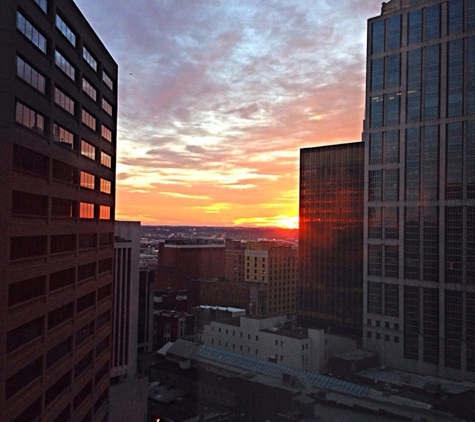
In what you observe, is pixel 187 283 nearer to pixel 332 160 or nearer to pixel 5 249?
pixel 332 160

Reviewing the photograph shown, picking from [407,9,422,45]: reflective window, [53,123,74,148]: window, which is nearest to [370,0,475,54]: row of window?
[407,9,422,45]: reflective window

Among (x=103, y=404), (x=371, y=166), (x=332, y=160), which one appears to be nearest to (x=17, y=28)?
(x=103, y=404)

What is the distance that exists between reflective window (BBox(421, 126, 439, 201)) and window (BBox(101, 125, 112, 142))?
58.7 metres

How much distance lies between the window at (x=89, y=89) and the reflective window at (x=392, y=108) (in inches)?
2526

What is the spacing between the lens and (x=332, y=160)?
113188 mm

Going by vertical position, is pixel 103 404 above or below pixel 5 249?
below

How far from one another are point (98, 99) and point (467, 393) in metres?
57.6

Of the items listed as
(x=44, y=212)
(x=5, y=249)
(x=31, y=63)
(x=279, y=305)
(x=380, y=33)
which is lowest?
(x=279, y=305)

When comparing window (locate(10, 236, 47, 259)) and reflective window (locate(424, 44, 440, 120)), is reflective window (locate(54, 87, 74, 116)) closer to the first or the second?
window (locate(10, 236, 47, 259))

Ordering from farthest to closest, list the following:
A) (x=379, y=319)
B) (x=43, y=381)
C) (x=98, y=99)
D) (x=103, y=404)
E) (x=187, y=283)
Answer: (x=187, y=283) → (x=379, y=319) → (x=103, y=404) → (x=98, y=99) → (x=43, y=381)

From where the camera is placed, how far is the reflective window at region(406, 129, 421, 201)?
86875 millimetres

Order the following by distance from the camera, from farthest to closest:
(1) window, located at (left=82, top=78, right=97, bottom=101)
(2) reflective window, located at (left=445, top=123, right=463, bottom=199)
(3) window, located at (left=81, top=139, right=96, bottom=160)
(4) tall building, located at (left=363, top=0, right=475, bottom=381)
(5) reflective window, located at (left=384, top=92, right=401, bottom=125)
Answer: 1. (5) reflective window, located at (left=384, top=92, right=401, bottom=125)
2. (2) reflective window, located at (left=445, top=123, right=463, bottom=199)
3. (4) tall building, located at (left=363, top=0, right=475, bottom=381)
4. (3) window, located at (left=81, top=139, right=96, bottom=160)
5. (1) window, located at (left=82, top=78, right=97, bottom=101)

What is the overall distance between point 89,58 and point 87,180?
910 centimetres

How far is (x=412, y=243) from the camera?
8738 centimetres
